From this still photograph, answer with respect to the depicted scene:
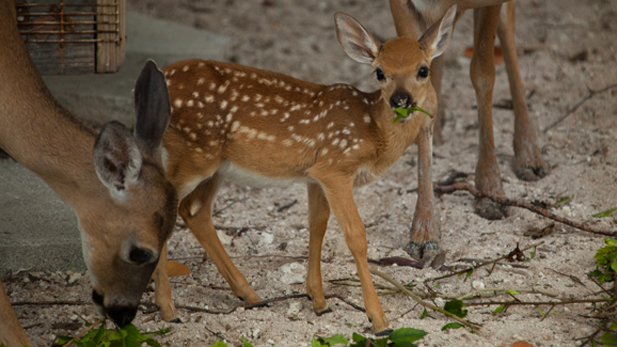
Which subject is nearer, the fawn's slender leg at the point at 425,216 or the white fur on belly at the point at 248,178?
the white fur on belly at the point at 248,178

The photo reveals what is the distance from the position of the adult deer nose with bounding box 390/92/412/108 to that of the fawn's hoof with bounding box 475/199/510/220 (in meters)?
1.58

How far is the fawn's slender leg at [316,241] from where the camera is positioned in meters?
3.47

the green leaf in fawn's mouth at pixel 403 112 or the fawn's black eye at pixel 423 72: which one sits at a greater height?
the fawn's black eye at pixel 423 72

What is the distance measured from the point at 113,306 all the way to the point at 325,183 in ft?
4.00

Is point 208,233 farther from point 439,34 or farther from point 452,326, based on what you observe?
point 439,34

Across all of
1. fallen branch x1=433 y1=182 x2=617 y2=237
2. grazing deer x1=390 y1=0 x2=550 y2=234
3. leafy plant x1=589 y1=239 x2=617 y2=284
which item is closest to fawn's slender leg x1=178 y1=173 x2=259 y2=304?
grazing deer x1=390 y1=0 x2=550 y2=234

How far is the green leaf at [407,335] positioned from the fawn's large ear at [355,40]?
149cm

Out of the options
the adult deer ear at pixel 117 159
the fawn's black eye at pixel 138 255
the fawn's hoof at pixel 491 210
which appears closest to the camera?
the adult deer ear at pixel 117 159

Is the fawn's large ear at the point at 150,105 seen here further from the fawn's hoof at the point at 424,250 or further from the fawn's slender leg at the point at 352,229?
the fawn's hoof at the point at 424,250

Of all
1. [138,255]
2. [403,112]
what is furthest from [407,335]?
[138,255]

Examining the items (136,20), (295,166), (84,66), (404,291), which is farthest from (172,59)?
(404,291)

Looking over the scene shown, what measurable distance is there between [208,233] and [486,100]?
232cm

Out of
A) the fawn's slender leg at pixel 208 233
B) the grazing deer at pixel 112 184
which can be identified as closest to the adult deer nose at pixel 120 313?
the grazing deer at pixel 112 184

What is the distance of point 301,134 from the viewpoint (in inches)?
138
